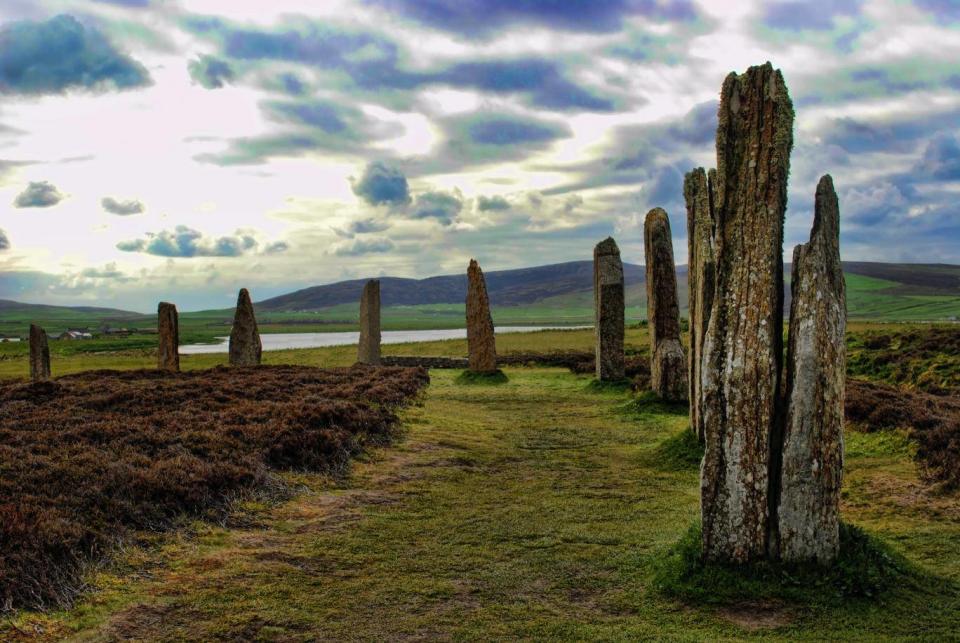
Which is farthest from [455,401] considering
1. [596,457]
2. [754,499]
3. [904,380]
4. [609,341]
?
[754,499]

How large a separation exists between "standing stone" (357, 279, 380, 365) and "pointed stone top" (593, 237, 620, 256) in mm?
10124

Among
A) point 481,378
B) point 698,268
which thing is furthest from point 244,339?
point 698,268

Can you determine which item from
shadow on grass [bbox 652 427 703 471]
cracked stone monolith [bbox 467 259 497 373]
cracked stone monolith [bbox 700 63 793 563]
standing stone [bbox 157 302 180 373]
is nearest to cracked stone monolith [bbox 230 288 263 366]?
standing stone [bbox 157 302 180 373]

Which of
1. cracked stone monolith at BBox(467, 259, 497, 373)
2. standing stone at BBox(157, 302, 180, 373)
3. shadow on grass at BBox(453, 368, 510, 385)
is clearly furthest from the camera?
standing stone at BBox(157, 302, 180, 373)

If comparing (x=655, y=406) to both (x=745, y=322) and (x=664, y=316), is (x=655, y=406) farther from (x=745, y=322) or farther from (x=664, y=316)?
(x=745, y=322)

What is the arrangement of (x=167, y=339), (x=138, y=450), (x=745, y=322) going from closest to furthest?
(x=745, y=322) < (x=138, y=450) < (x=167, y=339)

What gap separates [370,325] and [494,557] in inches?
931

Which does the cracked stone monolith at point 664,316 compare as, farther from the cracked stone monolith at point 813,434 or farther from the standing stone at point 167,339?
the standing stone at point 167,339

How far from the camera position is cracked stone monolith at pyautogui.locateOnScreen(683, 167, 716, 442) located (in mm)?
12289

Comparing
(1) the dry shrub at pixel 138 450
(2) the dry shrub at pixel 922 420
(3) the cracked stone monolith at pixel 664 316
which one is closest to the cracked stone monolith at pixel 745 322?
(2) the dry shrub at pixel 922 420

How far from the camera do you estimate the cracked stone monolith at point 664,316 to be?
21.1m

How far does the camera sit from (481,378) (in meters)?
29.7

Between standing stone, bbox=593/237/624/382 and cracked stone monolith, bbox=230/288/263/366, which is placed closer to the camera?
standing stone, bbox=593/237/624/382

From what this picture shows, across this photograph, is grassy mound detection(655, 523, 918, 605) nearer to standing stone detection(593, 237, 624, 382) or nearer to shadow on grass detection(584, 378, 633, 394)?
shadow on grass detection(584, 378, 633, 394)
